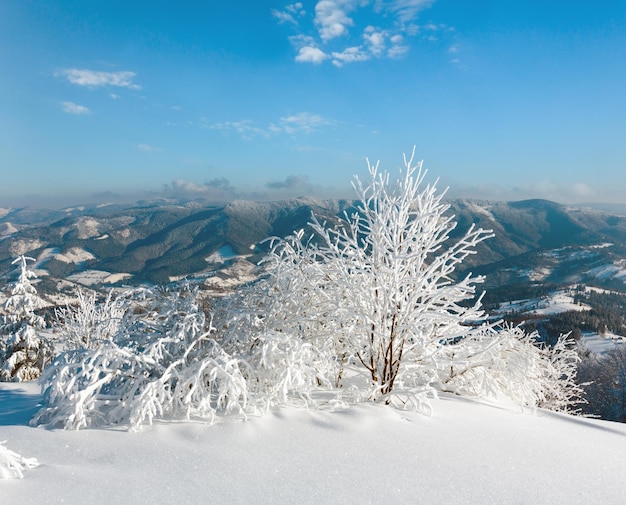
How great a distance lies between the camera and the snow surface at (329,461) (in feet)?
17.1

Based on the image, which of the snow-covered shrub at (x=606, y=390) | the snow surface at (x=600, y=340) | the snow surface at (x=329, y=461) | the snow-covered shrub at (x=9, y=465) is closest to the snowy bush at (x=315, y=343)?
the snow surface at (x=329, y=461)

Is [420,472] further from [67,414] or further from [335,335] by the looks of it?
[67,414]

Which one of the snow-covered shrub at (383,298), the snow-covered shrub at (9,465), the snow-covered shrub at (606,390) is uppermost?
the snow-covered shrub at (383,298)

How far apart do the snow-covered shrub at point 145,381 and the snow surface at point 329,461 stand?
44 cm

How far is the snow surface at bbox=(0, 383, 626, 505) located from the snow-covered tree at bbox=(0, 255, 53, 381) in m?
14.8

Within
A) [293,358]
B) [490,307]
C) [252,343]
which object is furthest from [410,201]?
[490,307]

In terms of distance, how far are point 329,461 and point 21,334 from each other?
20.7 metres

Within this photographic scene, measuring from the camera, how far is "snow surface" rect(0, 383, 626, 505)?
521cm

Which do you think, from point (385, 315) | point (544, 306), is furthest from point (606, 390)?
point (544, 306)

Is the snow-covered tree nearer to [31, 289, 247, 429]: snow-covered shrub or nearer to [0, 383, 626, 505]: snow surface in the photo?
[31, 289, 247, 429]: snow-covered shrub

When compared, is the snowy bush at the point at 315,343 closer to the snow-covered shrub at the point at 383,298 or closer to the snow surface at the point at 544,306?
the snow-covered shrub at the point at 383,298

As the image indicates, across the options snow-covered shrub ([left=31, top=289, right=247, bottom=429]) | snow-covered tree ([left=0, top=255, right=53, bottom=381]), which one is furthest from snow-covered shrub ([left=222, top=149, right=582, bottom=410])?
snow-covered tree ([left=0, top=255, right=53, bottom=381])

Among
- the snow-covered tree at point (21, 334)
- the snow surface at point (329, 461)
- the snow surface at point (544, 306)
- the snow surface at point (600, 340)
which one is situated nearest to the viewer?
the snow surface at point (329, 461)

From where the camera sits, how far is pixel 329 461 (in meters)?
6.16
